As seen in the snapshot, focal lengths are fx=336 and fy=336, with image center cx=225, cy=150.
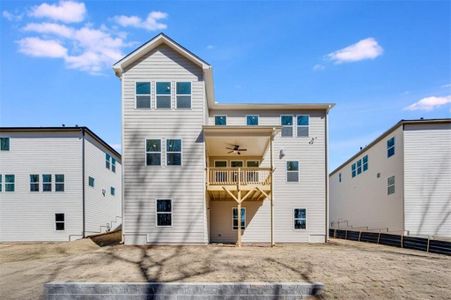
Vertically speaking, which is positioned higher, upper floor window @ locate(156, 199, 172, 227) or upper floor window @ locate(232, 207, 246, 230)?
upper floor window @ locate(156, 199, 172, 227)

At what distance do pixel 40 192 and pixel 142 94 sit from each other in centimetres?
931

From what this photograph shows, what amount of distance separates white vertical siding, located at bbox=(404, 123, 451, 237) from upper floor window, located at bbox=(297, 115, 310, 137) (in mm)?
5531

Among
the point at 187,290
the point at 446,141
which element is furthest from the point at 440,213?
the point at 187,290

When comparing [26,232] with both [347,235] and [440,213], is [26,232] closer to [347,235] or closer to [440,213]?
[347,235]

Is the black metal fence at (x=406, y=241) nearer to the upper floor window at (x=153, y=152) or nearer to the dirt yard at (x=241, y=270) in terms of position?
the dirt yard at (x=241, y=270)

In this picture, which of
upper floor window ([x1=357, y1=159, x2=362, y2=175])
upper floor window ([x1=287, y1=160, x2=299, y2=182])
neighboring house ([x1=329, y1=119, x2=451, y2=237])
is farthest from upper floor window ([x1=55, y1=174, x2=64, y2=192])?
upper floor window ([x1=357, y1=159, x2=362, y2=175])

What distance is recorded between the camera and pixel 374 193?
77.4ft

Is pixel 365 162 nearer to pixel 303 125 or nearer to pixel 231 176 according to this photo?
pixel 303 125

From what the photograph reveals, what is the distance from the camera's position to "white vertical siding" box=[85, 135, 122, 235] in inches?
818

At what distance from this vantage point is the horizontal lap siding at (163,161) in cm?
1550

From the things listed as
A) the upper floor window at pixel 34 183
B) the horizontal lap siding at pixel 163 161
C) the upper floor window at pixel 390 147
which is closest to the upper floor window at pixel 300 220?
the horizontal lap siding at pixel 163 161

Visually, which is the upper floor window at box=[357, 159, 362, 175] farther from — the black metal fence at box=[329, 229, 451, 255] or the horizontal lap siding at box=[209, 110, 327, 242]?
the horizontal lap siding at box=[209, 110, 327, 242]

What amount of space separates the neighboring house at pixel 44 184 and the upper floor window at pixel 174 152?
7194mm

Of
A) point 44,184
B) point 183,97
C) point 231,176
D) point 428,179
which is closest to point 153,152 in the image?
point 183,97
